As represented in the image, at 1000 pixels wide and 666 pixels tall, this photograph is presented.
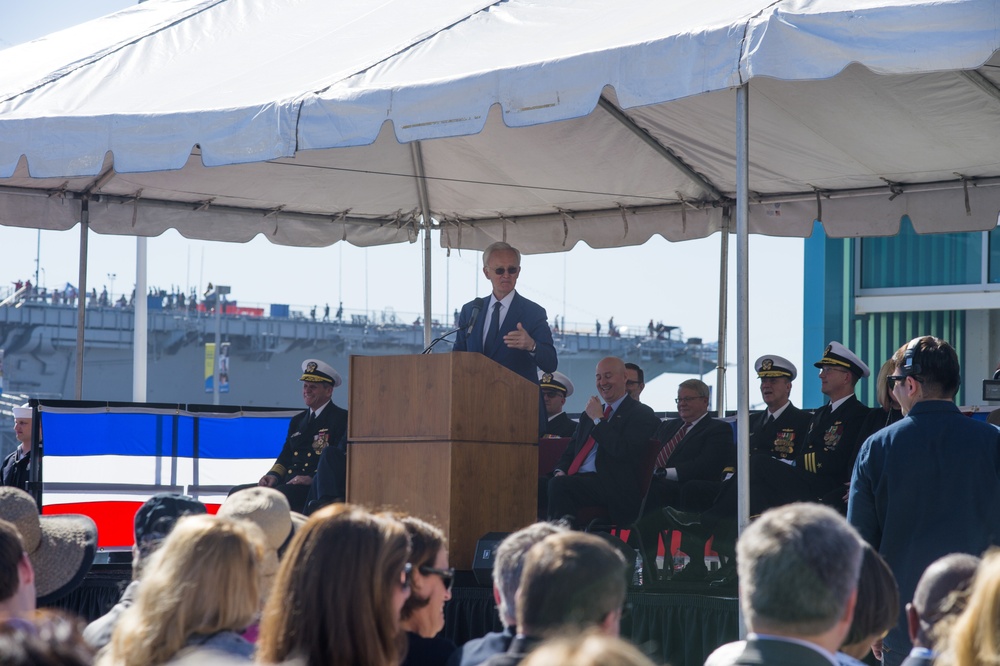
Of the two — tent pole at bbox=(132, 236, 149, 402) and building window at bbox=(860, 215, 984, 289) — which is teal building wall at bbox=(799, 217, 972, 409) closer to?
building window at bbox=(860, 215, 984, 289)

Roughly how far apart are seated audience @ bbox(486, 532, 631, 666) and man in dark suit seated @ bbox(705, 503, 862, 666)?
28 cm

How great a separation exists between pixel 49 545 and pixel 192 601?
1891mm

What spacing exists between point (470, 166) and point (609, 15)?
134 inches

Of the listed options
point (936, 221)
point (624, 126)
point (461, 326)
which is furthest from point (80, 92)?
point (936, 221)

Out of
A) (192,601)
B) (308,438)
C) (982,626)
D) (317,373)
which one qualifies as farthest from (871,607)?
(317,373)

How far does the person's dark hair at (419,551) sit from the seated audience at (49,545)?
1421 millimetres

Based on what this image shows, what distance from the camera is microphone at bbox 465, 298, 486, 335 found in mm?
7030

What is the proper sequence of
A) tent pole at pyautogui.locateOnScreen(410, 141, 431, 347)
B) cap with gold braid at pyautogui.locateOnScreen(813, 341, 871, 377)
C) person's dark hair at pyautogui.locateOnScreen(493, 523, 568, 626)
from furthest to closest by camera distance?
tent pole at pyautogui.locateOnScreen(410, 141, 431, 347)
cap with gold braid at pyautogui.locateOnScreen(813, 341, 871, 377)
person's dark hair at pyautogui.locateOnScreen(493, 523, 568, 626)

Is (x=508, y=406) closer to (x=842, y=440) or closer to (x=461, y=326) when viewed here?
(x=461, y=326)

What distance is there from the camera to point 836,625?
2525 mm

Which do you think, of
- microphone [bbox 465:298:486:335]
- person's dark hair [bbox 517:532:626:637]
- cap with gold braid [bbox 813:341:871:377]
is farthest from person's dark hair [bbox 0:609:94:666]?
cap with gold braid [bbox 813:341:871:377]

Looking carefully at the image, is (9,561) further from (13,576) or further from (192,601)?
(192,601)

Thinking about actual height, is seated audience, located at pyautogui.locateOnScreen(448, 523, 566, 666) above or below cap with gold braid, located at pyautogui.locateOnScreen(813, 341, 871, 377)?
below

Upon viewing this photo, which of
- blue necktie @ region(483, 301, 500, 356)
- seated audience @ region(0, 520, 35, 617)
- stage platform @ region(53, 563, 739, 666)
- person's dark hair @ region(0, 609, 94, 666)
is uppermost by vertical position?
blue necktie @ region(483, 301, 500, 356)
